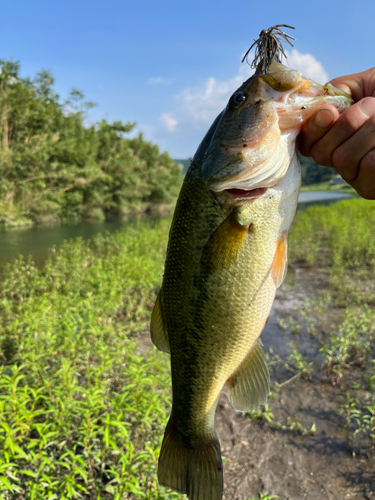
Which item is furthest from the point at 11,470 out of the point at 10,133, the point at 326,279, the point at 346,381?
the point at 10,133

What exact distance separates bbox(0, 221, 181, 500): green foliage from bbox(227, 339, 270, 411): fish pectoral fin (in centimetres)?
128

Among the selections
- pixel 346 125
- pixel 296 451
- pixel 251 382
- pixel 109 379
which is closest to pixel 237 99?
pixel 346 125

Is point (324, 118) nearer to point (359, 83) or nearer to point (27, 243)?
point (359, 83)

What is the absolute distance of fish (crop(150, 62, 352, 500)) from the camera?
1.38m

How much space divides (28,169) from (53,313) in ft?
86.8

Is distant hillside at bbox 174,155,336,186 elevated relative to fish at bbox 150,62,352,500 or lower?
elevated

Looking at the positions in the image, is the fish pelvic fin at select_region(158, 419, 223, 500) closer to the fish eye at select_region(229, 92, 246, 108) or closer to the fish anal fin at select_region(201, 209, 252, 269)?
the fish anal fin at select_region(201, 209, 252, 269)

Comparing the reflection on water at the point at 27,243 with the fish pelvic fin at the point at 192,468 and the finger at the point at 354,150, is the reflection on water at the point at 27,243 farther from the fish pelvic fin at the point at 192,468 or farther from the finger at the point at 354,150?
the finger at the point at 354,150

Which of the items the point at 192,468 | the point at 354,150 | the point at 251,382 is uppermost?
the point at 354,150

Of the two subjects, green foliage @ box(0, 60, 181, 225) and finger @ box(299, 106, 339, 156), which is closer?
finger @ box(299, 106, 339, 156)

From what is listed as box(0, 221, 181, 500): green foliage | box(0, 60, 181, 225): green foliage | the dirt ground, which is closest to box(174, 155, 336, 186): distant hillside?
box(0, 60, 181, 225): green foliage

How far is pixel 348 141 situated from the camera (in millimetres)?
1439

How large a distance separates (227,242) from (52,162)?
3255 centimetres

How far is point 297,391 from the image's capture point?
4.66 meters
